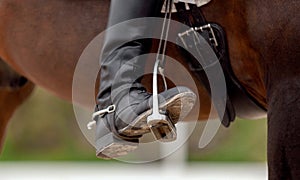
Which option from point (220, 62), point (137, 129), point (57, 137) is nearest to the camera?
point (137, 129)

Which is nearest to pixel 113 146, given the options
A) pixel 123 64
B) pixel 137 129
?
pixel 137 129

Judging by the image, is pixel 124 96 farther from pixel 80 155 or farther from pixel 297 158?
pixel 80 155

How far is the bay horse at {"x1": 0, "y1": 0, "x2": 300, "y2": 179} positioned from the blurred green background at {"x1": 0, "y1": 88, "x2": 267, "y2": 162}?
626 cm

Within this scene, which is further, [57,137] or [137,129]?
[57,137]

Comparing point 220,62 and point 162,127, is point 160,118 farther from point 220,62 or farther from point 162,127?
point 220,62

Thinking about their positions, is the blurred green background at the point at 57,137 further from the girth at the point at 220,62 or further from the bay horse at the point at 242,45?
the girth at the point at 220,62

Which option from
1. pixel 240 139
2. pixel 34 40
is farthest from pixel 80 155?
pixel 34 40

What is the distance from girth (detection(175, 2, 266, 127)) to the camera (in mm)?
2211

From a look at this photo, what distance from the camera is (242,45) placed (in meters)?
2.17

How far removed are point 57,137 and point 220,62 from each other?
26.6 feet

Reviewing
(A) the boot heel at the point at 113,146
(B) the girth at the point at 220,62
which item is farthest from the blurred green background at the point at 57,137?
(A) the boot heel at the point at 113,146

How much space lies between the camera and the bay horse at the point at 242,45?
2.01 metres

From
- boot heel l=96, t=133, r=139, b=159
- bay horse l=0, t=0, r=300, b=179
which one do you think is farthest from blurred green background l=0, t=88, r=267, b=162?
boot heel l=96, t=133, r=139, b=159

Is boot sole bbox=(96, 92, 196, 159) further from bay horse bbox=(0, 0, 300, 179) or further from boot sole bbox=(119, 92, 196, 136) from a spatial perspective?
bay horse bbox=(0, 0, 300, 179)
